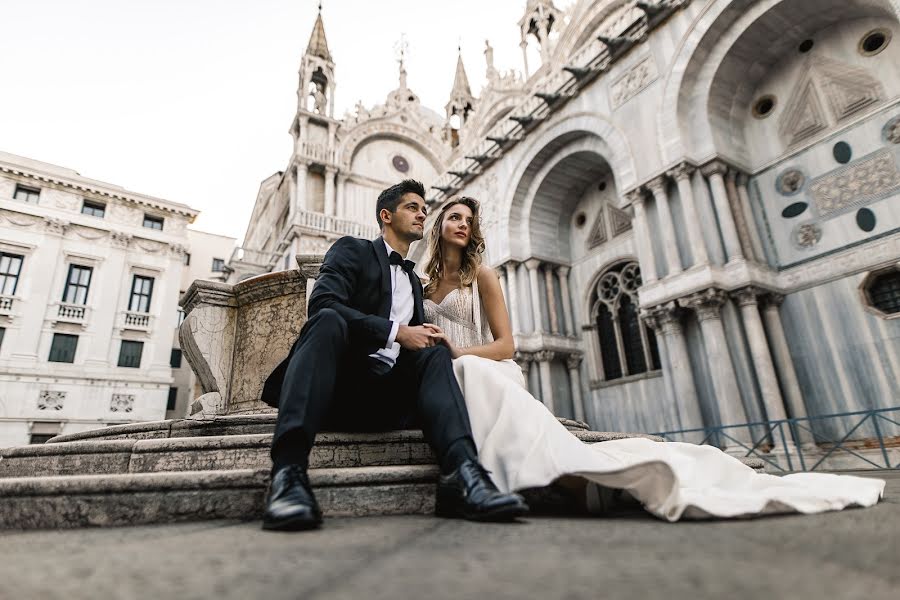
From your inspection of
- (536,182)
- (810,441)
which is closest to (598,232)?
(536,182)

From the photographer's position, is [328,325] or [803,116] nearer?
[328,325]

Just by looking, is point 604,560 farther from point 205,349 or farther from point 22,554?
point 205,349

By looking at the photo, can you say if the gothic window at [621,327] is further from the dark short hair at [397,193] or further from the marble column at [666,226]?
the dark short hair at [397,193]

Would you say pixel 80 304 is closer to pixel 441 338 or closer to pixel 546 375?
pixel 546 375

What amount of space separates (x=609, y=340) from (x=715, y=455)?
1073 cm

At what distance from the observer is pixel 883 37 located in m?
8.34

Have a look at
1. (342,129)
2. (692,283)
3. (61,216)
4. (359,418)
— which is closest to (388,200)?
(359,418)

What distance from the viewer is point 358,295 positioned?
8.59 feet

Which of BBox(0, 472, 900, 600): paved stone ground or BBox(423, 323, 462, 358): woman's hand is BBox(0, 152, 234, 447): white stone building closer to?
BBox(423, 323, 462, 358): woman's hand

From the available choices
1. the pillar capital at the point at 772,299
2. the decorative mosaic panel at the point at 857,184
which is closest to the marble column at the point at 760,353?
the pillar capital at the point at 772,299

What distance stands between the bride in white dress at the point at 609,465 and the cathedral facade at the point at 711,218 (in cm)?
667

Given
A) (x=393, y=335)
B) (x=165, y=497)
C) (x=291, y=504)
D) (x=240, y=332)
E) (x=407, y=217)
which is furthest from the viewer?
(x=240, y=332)

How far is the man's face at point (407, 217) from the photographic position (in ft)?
9.64

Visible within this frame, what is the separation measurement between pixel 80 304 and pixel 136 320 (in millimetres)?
2342
